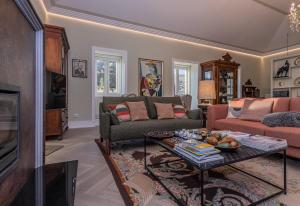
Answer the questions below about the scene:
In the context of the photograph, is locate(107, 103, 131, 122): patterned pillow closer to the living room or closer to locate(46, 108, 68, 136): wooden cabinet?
the living room

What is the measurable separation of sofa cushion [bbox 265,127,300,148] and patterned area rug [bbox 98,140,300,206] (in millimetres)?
295

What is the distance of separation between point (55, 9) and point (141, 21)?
2085 millimetres

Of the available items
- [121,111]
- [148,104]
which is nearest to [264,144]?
[121,111]

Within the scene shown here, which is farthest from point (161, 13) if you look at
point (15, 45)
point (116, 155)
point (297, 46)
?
point (297, 46)

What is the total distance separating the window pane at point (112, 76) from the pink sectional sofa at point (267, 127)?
2848mm

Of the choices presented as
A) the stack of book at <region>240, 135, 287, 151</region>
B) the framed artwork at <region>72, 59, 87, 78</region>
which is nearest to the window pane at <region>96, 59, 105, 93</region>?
the framed artwork at <region>72, 59, 87, 78</region>

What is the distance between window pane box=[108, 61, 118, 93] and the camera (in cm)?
509

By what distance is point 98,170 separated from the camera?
196 centimetres

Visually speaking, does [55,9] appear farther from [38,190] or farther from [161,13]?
[38,190]

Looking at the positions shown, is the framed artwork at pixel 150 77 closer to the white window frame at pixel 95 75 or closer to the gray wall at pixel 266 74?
the white window frame at pixel 95 75

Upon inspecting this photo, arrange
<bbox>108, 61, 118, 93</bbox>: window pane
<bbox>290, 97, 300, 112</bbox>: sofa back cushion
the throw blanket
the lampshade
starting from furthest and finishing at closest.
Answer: <bbox>108, 61, 118, 93</bbox>: window pane
the lampshade
<bbox>290, 97, 300, 112</bbox>: sofa back cushion
the throw blanket

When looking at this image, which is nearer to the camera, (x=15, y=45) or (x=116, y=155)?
(x=15, y=45)

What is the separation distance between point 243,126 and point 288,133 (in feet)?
2.05

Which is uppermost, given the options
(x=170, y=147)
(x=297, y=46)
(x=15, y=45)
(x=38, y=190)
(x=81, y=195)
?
(x=297, y=46)
